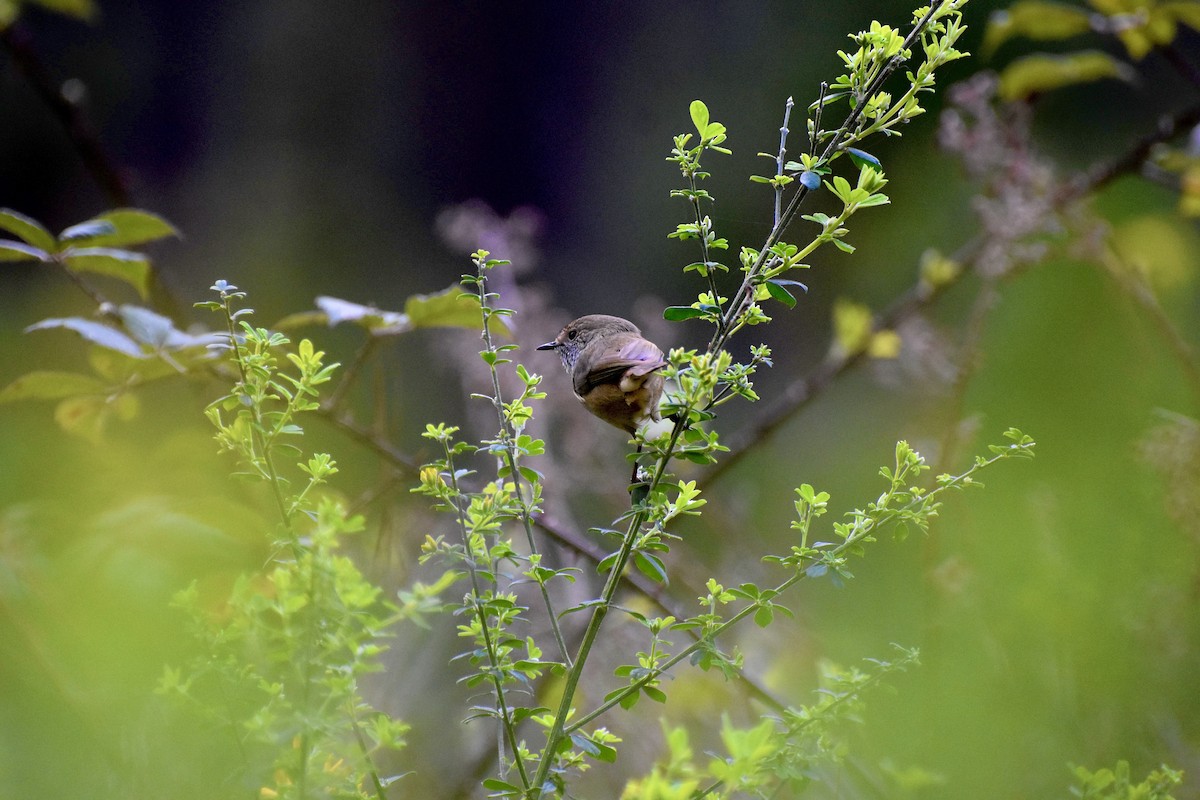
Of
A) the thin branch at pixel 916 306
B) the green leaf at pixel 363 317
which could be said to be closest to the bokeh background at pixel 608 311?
the thin branch at pixel 916 306

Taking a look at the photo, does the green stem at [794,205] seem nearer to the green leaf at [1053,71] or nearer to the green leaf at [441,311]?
the green leaf at [441,311]

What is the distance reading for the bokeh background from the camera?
2.34 feet

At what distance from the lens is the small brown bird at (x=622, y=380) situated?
602mm

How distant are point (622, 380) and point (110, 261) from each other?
16.3 inches

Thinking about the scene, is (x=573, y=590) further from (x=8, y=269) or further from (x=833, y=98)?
(x=8, y=269)

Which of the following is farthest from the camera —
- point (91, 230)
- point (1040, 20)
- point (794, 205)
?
point (1040, 20)

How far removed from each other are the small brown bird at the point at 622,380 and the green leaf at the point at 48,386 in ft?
1.22

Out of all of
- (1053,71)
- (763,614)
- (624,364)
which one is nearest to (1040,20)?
(1053,71)

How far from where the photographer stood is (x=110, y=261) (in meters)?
0.72

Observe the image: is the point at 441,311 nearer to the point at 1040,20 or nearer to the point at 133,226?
the point at 133,226

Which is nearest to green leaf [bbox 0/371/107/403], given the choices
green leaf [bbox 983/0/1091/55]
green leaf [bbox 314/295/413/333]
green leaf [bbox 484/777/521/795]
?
green leaf [bbox 314/295/413/333]

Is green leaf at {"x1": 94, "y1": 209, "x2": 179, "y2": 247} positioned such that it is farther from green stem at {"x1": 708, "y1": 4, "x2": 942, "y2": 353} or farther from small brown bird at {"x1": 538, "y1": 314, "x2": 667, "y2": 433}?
green stem at {"x1": 708, "y1": 4, "x2": 942, "y2": 353}

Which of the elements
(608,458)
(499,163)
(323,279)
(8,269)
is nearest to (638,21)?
(499,163)

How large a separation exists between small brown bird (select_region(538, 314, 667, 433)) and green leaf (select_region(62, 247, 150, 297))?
34cm
